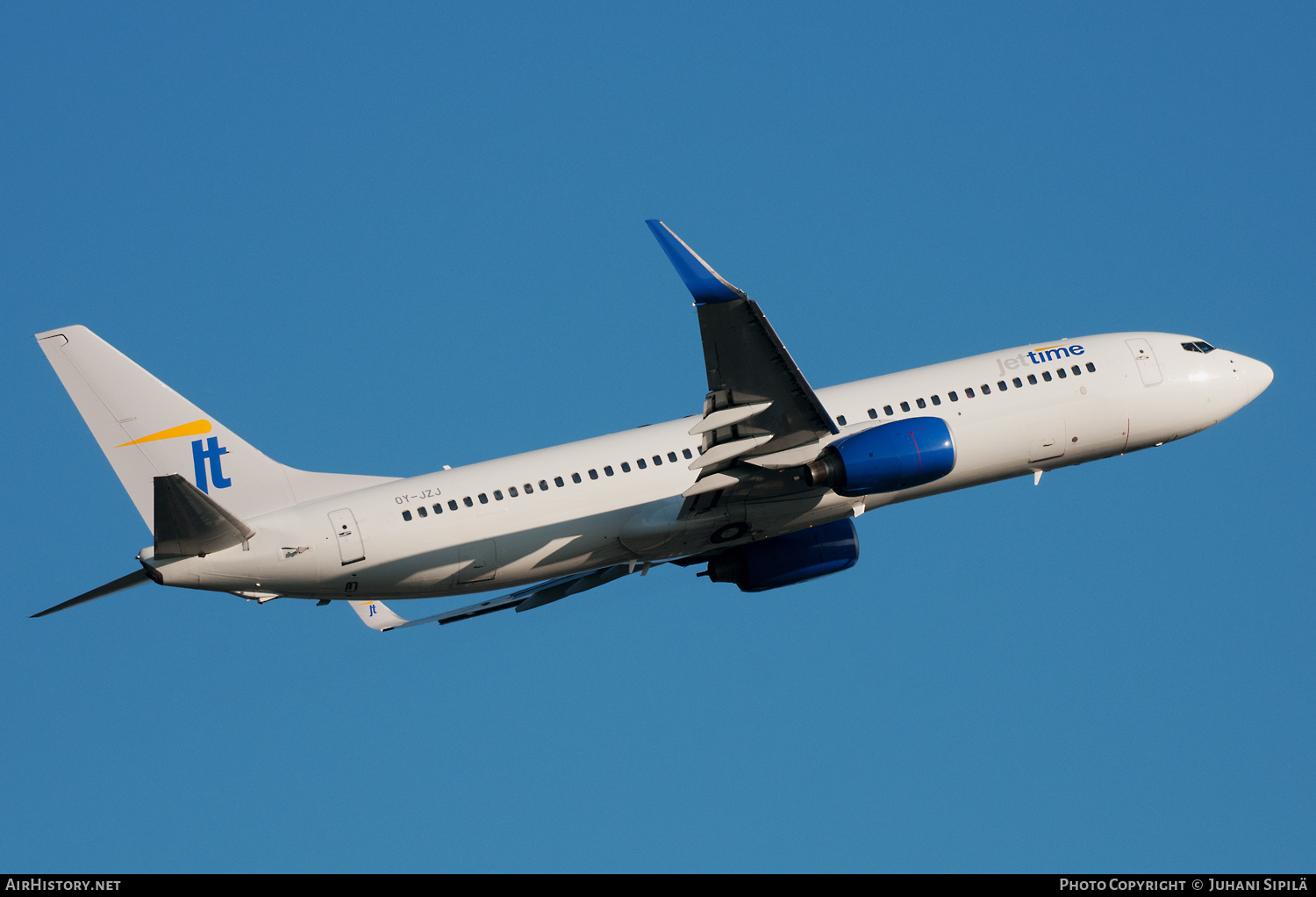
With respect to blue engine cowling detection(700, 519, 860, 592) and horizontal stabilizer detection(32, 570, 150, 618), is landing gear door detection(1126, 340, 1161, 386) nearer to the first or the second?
blue engine cowling detection(700, 519, 860, 592)

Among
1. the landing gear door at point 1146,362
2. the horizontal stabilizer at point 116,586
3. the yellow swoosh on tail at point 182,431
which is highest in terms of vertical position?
the landing gear door at point 1146,362

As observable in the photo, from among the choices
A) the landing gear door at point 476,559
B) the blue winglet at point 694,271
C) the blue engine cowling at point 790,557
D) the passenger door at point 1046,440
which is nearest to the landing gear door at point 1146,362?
the passenger door at point 1046,440

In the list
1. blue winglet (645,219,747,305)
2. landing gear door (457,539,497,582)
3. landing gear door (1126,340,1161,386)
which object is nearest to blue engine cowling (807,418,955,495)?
blue winglet (645,219,747,305)

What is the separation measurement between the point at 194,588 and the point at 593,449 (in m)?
10.4

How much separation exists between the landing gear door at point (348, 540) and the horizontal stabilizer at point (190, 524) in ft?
6.50

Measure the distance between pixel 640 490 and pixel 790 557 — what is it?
5.45m

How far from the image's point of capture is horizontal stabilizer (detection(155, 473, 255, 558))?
30328 mm

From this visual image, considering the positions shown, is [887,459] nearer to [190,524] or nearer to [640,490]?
[640,490]

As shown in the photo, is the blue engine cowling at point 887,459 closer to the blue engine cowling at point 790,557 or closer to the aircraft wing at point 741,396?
the aircraft wing at point 741,396

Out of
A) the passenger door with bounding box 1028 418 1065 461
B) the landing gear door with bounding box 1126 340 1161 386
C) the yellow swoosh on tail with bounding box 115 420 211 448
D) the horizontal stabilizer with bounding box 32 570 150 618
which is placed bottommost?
the horizontal stabilizer with bounding box 32 570 150 618

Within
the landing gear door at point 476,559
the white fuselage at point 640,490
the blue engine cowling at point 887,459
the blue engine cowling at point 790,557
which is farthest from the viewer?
the blue engine cowling at point 790,557

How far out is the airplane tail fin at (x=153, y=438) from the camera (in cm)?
3369

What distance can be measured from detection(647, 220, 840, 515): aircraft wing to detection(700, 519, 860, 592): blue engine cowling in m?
3.87

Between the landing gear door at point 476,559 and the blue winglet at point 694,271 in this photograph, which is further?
the landing gear door at point 476,559
